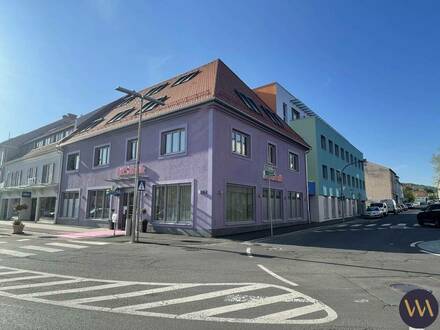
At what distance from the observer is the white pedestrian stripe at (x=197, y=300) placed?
512 cm

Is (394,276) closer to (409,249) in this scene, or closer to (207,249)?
(409,249)

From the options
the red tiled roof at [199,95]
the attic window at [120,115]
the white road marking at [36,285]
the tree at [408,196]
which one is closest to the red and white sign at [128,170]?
the red tiled roof at [199,95]

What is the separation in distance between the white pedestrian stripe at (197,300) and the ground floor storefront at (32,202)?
22053 mm

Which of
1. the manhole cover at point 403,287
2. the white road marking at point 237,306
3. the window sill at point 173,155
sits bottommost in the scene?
the white road marking at point 237,306

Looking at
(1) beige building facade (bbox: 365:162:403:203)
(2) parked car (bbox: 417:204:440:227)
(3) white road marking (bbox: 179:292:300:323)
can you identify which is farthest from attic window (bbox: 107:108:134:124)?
(1) beige building facade (bbox: 365:162:403:203)

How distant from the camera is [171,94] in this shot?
2236 centimetres

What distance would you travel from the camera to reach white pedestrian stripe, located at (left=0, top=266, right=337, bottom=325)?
16.8 feet

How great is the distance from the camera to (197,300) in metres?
5.98

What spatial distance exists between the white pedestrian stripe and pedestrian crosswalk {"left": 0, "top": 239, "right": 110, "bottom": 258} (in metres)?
4.89

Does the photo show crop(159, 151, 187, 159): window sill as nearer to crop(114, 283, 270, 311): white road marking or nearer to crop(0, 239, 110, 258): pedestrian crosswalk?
crop(0, 239, 110, 258): pedestrian crosswalk

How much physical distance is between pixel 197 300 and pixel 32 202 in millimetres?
33705

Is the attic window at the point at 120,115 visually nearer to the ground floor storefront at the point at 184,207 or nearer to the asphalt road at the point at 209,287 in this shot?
the ground floor storefront at the point at 184,207

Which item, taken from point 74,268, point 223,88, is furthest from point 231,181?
point 74,268

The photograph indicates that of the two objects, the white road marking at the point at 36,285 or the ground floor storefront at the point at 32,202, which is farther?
the ground floor storefront at the point at 32,202
